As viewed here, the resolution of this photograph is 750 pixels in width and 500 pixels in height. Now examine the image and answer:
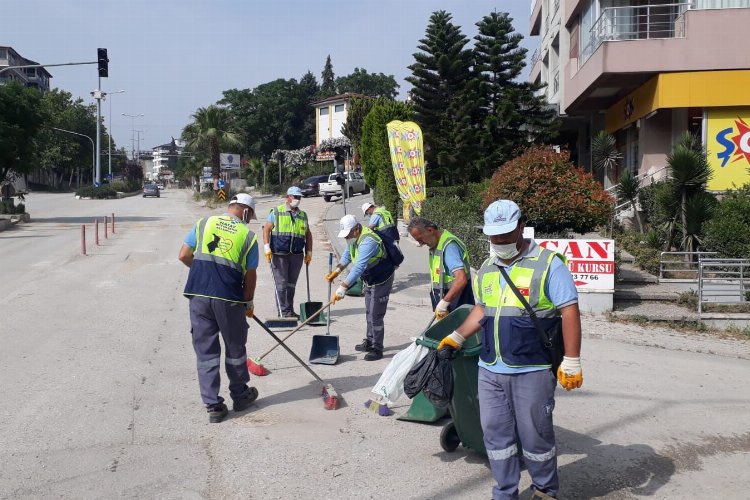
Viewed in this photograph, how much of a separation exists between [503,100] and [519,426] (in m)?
22.4

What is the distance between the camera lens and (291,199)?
10.2 m

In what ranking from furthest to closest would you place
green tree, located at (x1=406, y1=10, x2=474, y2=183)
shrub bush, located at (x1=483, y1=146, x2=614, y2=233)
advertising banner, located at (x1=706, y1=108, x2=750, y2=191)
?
green tree, located at (x1=406, y1=10, x2=474, y2=183), advertising banner, located at (x1=706, y1=108, x2=750, y2=191), shrub bush, located at (x1=483, y1=146, x2=614, y2=233)

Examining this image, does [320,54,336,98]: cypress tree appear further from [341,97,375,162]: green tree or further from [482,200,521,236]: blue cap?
[482,200,521,236]: blue cap

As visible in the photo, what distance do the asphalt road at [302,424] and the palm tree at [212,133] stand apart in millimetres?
33784

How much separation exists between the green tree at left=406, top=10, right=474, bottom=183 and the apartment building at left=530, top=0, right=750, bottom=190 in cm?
499

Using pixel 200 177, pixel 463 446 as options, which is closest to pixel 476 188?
pixel 463 446

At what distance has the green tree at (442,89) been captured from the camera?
84.2ft

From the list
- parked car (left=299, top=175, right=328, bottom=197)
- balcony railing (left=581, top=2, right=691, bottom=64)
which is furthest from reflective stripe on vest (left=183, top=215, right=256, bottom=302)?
parked car (left=299, top=175, right=328, bottom=197)

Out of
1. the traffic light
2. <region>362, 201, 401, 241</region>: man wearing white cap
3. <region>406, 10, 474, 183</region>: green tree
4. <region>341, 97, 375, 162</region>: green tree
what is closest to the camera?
→ <region>362, 201, 401, 241</region>: man wearing white cap

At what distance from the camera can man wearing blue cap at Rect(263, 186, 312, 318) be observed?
997 cm

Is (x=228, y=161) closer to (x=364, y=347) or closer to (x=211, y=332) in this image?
(x=364, y=347)

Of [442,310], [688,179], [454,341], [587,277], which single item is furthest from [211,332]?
[688,179]

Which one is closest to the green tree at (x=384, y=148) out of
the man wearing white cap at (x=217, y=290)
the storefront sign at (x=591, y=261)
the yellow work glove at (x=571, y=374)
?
the storefront sign at (x=591, y=261)

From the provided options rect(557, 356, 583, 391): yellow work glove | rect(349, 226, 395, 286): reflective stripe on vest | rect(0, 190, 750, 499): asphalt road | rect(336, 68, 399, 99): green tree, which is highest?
rect(336, 68, 399, 99): green tree
